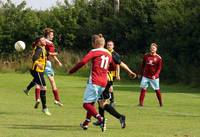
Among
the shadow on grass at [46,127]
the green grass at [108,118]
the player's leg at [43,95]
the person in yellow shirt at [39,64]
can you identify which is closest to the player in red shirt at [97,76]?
the green grass at [108,118]

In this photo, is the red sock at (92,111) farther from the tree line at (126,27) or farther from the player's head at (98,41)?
the tree line at (126,27)

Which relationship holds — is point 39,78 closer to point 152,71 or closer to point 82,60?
point 82,60

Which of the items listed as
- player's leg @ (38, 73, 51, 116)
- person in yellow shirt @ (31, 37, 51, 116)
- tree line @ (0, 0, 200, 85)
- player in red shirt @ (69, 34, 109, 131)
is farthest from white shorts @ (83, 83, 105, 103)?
tree line @ (0, 0, 200, 85)

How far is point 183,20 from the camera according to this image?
40.5 metres

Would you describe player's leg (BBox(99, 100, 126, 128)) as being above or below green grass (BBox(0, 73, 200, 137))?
above

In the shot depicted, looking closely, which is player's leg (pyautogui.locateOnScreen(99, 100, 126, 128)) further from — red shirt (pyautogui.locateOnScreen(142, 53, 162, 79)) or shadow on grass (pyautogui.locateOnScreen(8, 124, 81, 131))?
red shirt (pyautogui.locateOnScreen(142, 53, 162, 79))

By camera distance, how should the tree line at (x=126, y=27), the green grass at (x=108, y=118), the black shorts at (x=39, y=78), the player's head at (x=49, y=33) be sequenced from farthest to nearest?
the tree line at (x=126, y=27) < the player's head at (x=49, y=33) < the black shorts at (x=39, y=78) < the green grass at (x=108, y=118)

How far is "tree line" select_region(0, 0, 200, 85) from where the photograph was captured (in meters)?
40.1

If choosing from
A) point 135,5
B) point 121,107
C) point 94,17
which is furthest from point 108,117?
point 94,17

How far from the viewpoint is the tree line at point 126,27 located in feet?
131

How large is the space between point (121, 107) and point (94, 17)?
32.4m

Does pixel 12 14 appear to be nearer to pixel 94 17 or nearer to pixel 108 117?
pixel 94 17

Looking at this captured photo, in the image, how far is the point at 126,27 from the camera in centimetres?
4797

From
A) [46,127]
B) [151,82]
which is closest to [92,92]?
[46,127]
